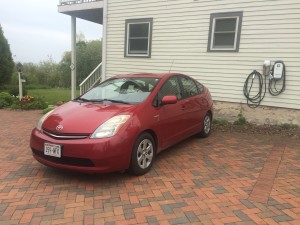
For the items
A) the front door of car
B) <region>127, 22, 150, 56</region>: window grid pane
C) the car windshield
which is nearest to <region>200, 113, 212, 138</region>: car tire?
the front door of car

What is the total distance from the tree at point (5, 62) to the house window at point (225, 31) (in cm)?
1088

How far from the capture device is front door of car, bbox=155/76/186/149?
464cm

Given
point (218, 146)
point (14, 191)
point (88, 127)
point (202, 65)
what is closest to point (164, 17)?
point (202, 65)

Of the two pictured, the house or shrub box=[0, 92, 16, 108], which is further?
shrub box=[0, 92, 16, 108]

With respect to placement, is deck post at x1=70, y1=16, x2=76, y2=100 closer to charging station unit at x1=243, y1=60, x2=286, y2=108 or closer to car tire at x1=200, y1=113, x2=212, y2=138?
car tire at x1=200, y1=113, x2=212, y2=138

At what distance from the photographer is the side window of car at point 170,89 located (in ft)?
16.0

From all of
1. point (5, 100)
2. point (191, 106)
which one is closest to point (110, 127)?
point (191, 106)

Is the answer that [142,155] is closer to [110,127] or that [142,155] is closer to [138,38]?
[110,127]

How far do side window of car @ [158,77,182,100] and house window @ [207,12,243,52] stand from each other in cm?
343

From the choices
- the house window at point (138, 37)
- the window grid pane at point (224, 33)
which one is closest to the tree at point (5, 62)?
the house window at point (138, 37)

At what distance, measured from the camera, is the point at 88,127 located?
3850 millimetres

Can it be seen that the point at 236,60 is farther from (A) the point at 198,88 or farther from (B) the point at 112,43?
(B) the point at 112,43

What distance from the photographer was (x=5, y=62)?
14.8 m

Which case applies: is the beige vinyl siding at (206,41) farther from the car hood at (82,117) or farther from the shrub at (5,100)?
the car hood at (82,117)
